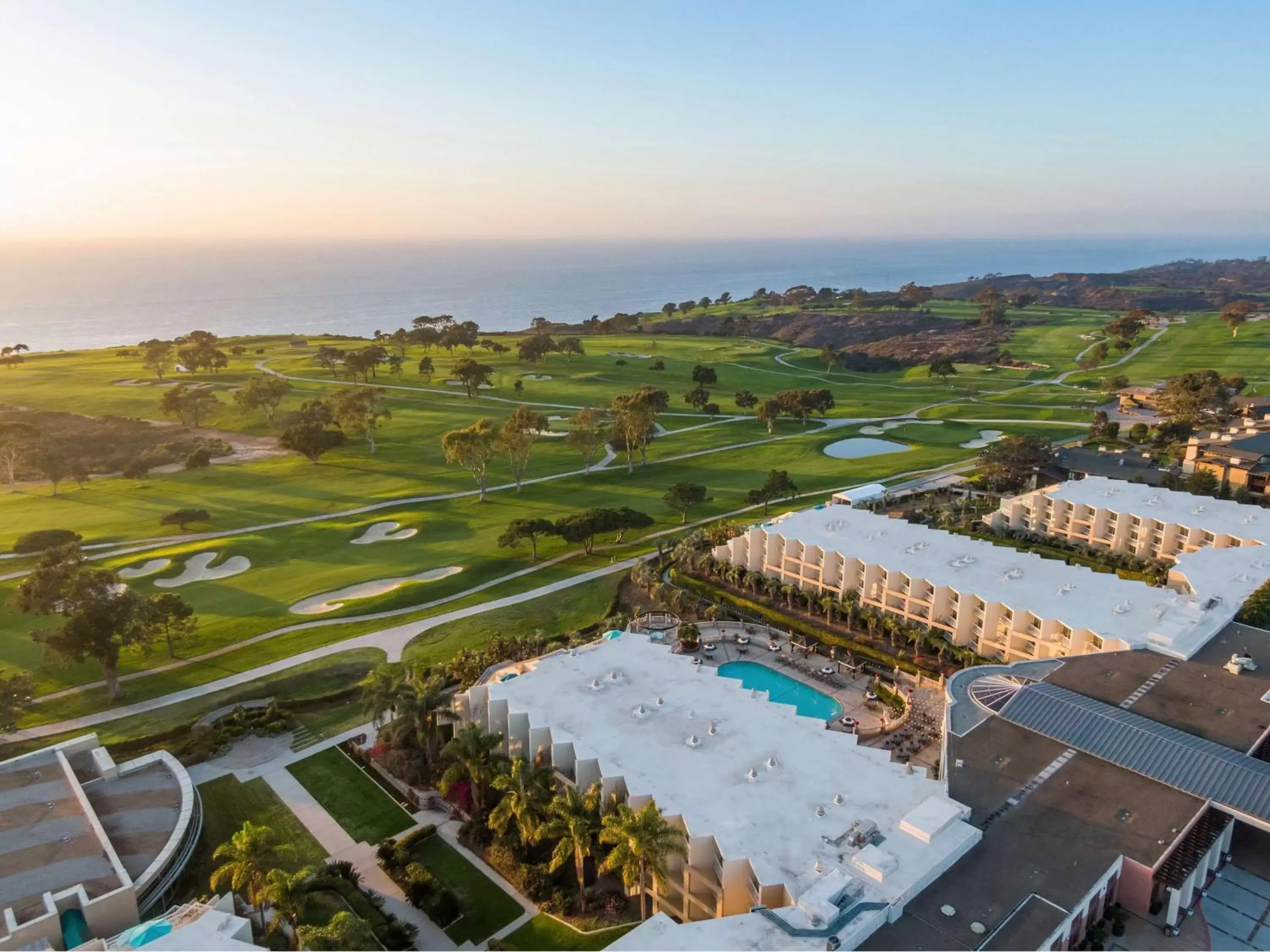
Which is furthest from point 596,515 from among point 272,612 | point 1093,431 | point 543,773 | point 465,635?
point 1093,431

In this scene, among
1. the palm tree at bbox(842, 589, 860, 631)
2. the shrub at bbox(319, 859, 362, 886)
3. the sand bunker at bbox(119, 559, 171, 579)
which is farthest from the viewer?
the sand bunker at bbox(119, 559, 171, 579)

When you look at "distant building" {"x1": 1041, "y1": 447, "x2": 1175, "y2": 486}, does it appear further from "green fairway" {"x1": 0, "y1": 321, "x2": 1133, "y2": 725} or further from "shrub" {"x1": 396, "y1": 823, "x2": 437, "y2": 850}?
"shrub" {"x1": 396, "y1": 823, "x2": 437, "y2": 850}

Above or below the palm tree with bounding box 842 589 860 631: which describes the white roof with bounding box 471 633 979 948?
above

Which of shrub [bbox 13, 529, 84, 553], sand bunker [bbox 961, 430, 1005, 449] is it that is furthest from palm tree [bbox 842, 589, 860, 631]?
shrub [bbox 13, 529, 84, 553]

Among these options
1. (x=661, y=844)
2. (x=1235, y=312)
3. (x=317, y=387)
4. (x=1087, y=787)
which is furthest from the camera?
(x=1235, y=312)

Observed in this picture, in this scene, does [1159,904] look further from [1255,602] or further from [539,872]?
[1255,602]
